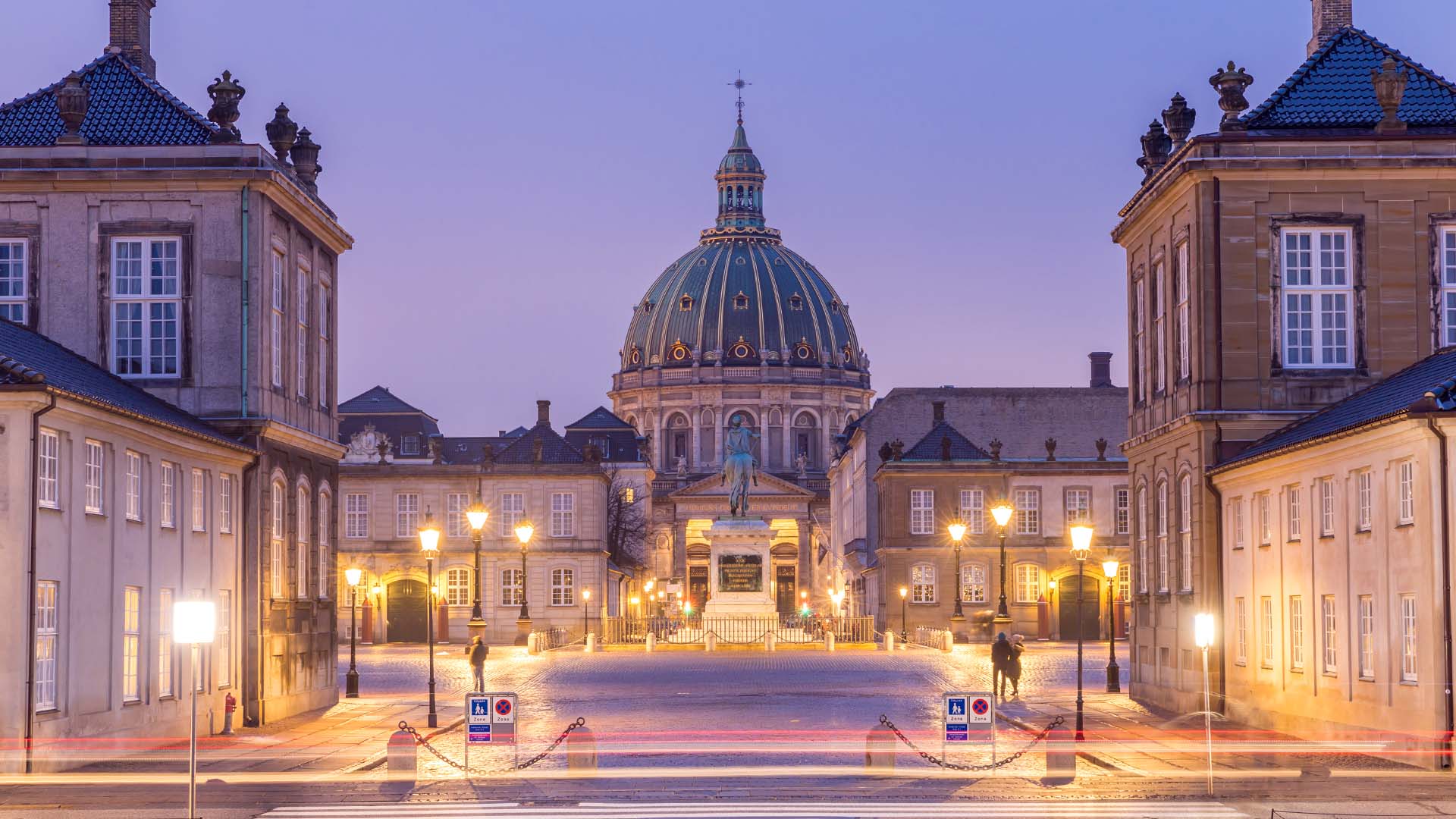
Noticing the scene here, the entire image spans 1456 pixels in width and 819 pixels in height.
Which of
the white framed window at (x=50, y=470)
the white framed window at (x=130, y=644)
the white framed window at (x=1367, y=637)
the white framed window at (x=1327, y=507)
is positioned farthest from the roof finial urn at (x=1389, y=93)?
the white framed window at (x=50, y=470)

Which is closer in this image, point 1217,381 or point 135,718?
point 135,718

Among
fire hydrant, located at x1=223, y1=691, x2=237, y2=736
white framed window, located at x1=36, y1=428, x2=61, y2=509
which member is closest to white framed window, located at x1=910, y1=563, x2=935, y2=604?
fire hydrant, located at x1=223, y1=691, x2=237, y2=736

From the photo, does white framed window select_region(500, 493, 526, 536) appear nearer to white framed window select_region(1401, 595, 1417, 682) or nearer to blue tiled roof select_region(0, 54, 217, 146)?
blue tiled roof select_region(0, 54, 217, 146)

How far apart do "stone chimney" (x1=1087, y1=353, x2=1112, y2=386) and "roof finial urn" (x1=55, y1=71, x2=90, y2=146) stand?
117889mm

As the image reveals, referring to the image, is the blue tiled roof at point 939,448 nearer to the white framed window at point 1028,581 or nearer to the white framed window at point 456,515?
the white framed window at point 1028,581

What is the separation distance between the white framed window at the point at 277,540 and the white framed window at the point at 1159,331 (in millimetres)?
17386

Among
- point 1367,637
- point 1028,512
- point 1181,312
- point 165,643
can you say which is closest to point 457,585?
point 1028,512

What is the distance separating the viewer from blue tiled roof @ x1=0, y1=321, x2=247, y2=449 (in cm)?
3005

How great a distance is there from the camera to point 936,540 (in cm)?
10856

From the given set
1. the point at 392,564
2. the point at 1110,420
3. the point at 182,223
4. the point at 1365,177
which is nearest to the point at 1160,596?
the point at 1365,177

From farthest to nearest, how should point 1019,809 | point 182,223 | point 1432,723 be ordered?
point 182,223
point 1432,723
point 1019,809

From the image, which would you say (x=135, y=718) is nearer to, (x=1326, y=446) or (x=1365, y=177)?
(x=1326, y=446)

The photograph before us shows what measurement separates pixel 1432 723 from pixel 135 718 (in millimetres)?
18685

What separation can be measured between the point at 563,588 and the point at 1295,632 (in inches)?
3246
